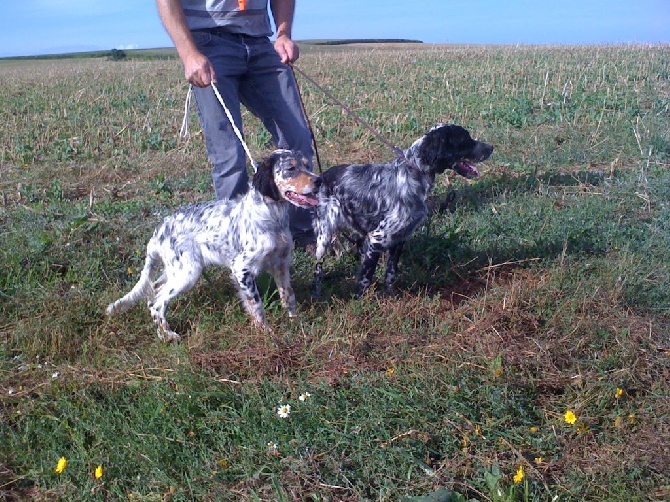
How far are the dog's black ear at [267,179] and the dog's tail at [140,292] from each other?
0.97 metres

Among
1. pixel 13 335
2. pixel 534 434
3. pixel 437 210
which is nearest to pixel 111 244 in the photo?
pixel 13 335

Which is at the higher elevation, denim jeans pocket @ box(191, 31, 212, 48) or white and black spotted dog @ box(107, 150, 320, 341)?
denim jeans pocket @ box(191, 31, 212, 48)

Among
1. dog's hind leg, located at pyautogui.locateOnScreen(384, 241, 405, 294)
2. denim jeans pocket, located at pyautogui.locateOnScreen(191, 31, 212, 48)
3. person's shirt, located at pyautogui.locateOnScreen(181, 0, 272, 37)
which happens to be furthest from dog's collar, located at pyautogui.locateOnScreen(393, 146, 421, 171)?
denim jeans pocket, located at pyautogui.locateOnScreen(191, 31, 212, 48)

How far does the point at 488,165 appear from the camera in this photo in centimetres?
802

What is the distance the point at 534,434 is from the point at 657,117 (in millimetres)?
8739

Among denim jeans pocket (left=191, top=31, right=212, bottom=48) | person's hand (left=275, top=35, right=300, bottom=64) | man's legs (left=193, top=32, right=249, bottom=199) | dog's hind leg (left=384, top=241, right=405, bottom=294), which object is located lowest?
dog's hind leg (left=384, top=241, right=405, bottom=294)

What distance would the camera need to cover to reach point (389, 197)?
16.8ft

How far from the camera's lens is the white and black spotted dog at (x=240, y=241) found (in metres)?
4.20

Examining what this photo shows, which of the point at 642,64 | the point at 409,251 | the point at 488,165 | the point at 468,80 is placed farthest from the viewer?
the point at 642,64

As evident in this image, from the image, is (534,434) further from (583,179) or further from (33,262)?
(583,179)

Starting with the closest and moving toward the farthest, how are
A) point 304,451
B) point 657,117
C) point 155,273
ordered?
point 304,451 < point 155,273 < point 657,117

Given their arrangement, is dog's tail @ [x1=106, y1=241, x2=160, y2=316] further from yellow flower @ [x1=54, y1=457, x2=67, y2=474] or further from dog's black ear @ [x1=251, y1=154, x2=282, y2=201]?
yellow flower @ [x1=54, y1=457, x2=67, y2=474]

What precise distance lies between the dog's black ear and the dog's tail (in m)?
0.97

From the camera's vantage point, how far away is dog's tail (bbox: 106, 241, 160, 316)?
4.52m
